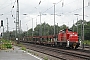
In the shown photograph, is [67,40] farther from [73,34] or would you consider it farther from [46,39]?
[46,39]

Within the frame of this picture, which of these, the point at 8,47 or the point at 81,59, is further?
the point at 8,47

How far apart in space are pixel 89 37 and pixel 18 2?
159 ft

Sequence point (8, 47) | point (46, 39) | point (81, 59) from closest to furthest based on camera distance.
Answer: point (81, 59) < point (8, 47) < point (46, 39)

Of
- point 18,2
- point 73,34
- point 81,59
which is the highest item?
point 18,2

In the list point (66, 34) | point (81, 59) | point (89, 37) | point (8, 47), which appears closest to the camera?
point (81, 59)

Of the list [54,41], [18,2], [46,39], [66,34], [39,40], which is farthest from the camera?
[39,40]

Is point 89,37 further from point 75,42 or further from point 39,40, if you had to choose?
point 75,42

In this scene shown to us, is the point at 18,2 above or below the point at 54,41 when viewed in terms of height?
above

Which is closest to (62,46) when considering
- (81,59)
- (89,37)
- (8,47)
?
(8,47)

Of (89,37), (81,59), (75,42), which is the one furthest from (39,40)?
(81,59)

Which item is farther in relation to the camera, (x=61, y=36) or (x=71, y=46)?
(x=61, y=36)

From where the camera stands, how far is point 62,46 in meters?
41.6

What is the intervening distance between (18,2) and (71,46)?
18.5 metres

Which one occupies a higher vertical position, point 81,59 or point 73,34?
point 73,34
